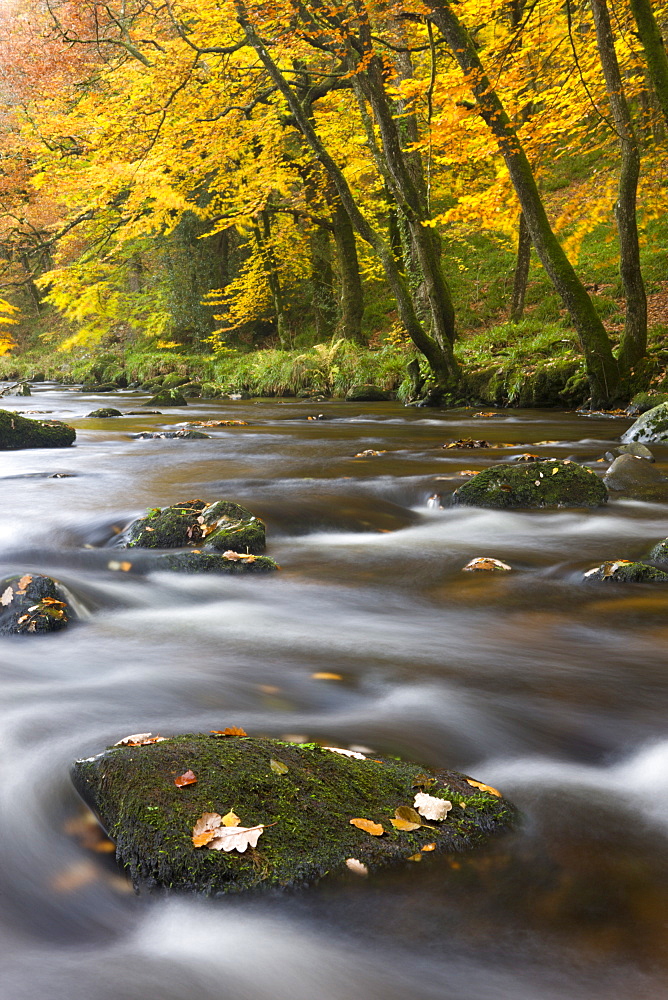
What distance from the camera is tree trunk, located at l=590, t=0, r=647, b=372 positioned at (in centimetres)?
1050

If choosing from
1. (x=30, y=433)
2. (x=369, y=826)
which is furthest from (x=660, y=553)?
(x=30, y=433)

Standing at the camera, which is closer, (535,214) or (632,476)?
(632,476)

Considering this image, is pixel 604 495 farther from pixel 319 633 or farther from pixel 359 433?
pixel 359 433

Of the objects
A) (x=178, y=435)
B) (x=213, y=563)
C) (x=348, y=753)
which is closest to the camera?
(x=348, y=753)

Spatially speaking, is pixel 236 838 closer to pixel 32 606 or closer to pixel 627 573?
pixel 32 606

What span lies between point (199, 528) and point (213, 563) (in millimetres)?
564

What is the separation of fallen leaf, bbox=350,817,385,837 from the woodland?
993 centimetres

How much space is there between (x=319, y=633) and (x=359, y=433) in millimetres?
7886

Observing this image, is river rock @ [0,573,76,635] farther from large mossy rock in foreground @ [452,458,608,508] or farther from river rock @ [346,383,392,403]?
river rock @ [346,383,392,403]

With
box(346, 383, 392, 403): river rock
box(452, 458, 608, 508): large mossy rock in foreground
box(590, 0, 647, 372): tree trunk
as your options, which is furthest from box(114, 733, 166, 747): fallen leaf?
box(346, 383, 392, 403): river rock

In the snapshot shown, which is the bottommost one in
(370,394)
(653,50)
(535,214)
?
(370,394)

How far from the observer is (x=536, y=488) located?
247 inches

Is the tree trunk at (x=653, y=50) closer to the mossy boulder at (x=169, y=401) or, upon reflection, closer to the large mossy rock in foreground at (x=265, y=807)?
the large mossy rock in foreground at (x=265, y=807)

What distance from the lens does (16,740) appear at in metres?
2.64
